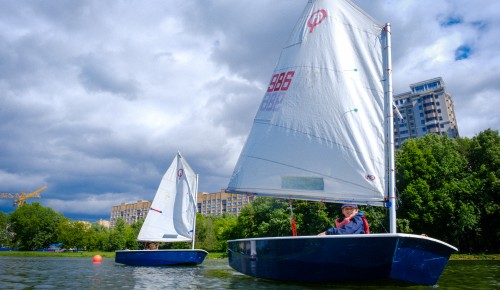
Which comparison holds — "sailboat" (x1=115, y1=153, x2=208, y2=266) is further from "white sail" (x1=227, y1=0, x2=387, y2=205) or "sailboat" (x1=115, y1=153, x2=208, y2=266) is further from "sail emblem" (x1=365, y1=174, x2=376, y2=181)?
"sail emblem" (x1=365, y1=174, x2=376, y2=181)

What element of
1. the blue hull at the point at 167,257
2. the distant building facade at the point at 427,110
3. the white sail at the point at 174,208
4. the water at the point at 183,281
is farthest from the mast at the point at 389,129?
the distant building facade at the point at 427,110

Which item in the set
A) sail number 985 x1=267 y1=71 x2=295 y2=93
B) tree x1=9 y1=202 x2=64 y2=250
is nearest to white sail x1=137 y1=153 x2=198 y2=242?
sail number 985 x1=267 y1=71 x2=295 y2=93

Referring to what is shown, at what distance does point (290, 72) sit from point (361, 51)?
2.54m

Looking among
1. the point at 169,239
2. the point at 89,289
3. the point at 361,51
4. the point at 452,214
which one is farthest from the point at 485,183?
the point at 89,289

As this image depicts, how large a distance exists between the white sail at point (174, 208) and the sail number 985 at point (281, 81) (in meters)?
19.7

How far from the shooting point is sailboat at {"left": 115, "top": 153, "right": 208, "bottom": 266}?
31.1 m

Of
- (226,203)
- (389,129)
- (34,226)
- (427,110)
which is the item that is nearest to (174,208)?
(389,129)

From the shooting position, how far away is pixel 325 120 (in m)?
12.6

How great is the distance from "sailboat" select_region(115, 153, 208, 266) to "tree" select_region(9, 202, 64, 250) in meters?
82.2

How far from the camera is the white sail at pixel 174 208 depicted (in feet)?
104

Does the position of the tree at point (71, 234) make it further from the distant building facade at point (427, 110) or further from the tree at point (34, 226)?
the distant building facade at point (427, 110)

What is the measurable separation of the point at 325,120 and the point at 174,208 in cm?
2244

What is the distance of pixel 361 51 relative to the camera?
1282 centimetres

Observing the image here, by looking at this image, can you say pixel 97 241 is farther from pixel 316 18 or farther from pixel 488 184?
pixel 316 18
